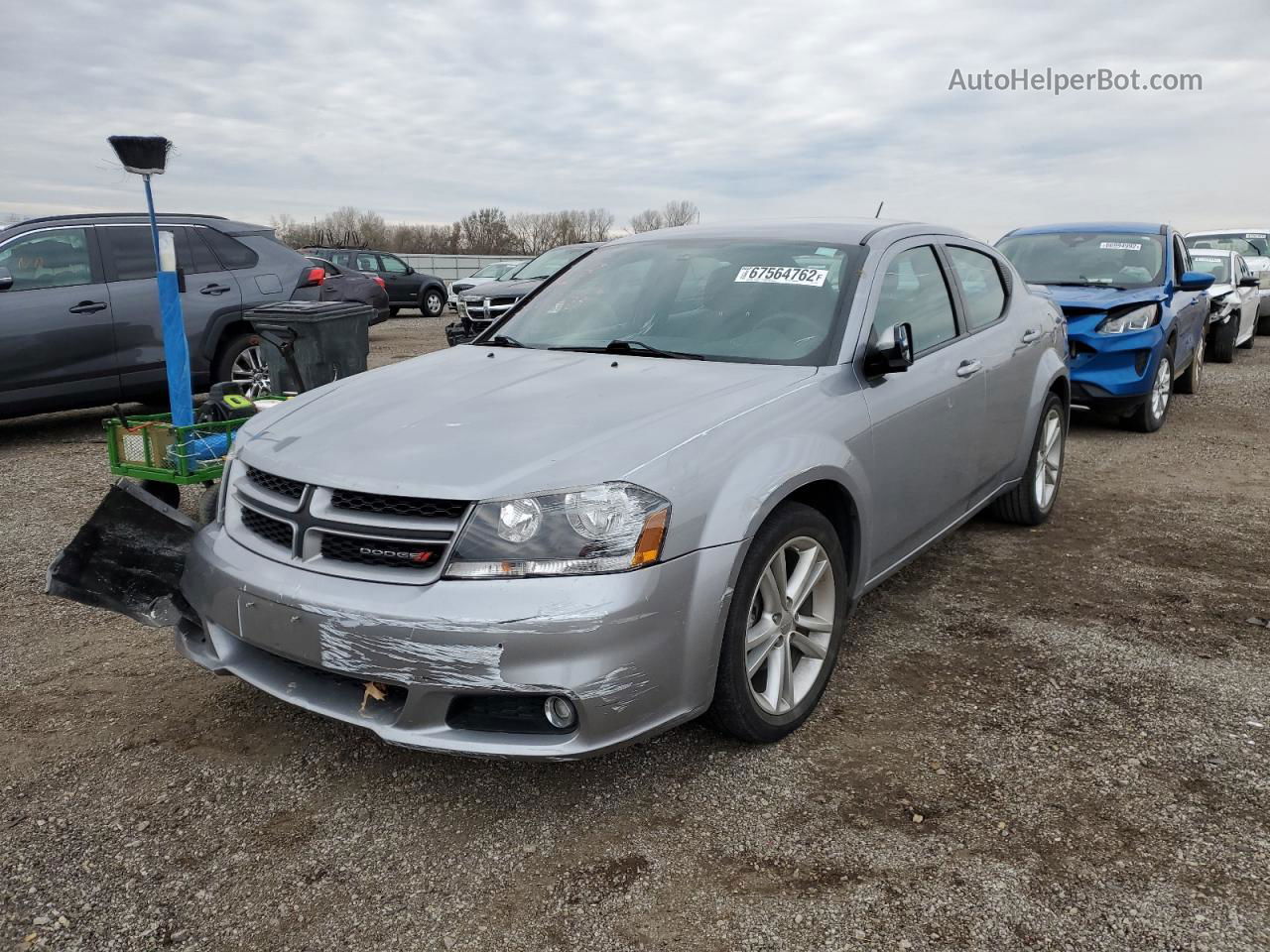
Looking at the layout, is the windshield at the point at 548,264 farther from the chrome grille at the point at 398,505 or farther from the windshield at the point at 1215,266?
the chrome grille at the point at 398,505

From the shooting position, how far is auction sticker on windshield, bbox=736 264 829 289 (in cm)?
359

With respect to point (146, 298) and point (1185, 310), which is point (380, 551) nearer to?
point (146, 298)

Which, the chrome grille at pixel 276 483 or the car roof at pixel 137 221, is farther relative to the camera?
the car roof at pixel 137 221

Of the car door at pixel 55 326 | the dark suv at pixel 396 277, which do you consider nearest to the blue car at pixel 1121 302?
the car door at pixel 55 326

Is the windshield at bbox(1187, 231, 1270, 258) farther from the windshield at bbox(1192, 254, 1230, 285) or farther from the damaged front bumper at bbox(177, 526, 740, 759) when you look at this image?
the damaged front bumper at bbox(177, 526, 740, 759)

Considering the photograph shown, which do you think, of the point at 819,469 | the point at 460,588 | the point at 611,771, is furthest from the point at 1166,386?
the point at 460,588

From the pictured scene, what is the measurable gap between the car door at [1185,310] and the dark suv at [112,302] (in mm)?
7658

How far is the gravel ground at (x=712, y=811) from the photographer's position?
88.7 inches

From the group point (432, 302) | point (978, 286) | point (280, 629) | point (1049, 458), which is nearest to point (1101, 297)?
point (1049, 458)

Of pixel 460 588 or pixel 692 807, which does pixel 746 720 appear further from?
pixel 460 588

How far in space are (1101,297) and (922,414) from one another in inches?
210

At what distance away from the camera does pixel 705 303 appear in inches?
144

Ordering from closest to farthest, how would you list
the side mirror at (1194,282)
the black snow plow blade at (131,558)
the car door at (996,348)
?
the black snow plow blade at (131,558) → the car door at (996,348) → the side mirror at (1194,282)

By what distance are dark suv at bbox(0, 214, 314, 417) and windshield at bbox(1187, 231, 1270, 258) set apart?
15.8 metres
